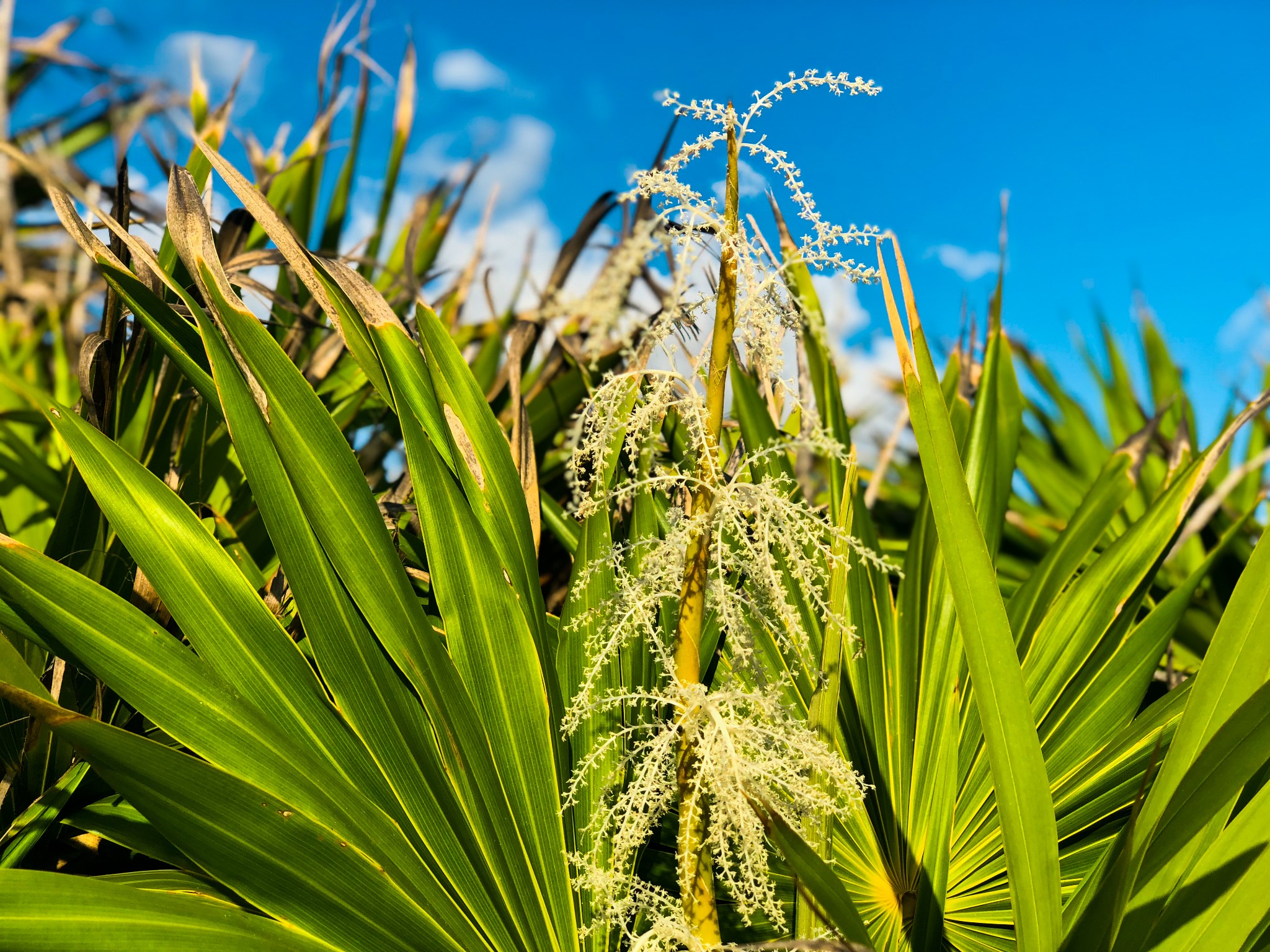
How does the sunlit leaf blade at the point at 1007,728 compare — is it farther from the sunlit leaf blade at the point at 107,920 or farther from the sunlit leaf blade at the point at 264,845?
the sunlit leaf blade at the point at 107,920

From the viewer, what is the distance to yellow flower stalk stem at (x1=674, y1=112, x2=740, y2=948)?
0.86 m

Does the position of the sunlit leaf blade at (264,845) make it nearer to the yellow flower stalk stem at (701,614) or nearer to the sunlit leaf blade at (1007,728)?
the yellow flower stalk stem at (701,614)

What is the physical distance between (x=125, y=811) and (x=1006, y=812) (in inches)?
38.7

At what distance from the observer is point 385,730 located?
960 mm

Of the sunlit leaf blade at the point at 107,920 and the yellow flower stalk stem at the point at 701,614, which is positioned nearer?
the sunlit leaf blade at the point at 107,920

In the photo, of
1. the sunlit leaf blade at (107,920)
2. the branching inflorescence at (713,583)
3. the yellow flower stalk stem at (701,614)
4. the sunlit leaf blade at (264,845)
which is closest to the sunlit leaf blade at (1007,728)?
the branching inflorescence at (713,583)

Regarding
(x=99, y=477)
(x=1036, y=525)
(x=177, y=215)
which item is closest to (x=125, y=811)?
(x=99, y=477)

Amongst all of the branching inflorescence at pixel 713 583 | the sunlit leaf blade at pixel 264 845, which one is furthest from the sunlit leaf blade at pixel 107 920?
the branching inflorescence at pixel 713 583

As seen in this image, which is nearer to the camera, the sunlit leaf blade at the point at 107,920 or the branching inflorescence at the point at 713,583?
the sunlit leaf blade at the point at 107,920

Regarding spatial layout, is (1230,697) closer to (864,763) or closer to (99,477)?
(864,763)

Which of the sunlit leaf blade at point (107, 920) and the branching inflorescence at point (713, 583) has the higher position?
the branching inflorescence at point (713, 583)

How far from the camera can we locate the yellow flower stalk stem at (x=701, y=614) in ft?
2.83

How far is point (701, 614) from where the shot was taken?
885 mm

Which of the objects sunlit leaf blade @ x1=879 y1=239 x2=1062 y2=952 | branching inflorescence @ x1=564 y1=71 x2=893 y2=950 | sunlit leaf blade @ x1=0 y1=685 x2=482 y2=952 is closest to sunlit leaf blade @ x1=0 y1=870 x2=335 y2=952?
sunlit leaf blade @ x1=0 y1=685 x2=482 y2=952
